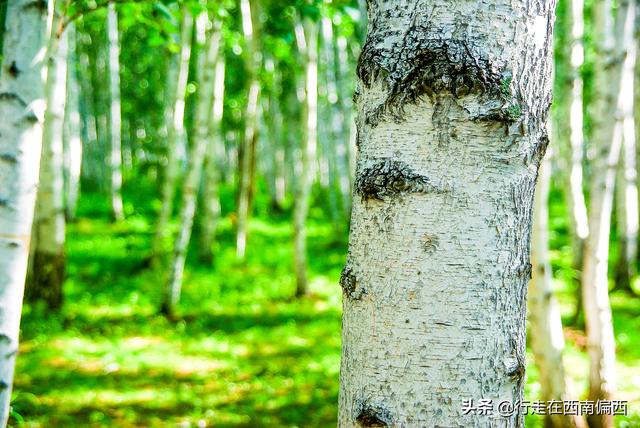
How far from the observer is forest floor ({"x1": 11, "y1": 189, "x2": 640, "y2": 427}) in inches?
208

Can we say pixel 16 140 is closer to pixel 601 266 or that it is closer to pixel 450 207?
pixel 450 207

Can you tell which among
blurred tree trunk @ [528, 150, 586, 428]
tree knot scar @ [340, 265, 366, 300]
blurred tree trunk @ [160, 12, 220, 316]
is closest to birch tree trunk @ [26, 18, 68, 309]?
blurred tree trunk @ [160, 12, 220, 316]

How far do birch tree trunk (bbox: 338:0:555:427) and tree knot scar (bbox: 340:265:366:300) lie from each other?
3cm

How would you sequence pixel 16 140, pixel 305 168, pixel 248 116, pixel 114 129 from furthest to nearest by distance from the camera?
pixel 114 129, pixel 248 116, pixel 305 168, pixel 16 140

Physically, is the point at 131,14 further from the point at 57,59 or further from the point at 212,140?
the point at 212,140

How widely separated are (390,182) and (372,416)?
427 mm

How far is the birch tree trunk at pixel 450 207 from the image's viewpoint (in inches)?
38.5

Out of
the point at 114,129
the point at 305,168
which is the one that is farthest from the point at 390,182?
the point at 114,129

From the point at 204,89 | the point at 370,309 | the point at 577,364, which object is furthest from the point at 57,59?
the point at 577,364

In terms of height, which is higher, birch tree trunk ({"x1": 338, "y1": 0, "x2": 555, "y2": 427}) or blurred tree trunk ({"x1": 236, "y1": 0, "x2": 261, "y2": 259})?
blurred tree trunk ({"x1": 236, "y1": 0, "x2": 261, "y2": 259})

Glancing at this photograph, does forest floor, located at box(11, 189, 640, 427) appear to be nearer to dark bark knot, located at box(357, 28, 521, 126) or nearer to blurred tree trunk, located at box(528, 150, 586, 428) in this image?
blurred tree trunk, located at box(528, 150, 586, 428)

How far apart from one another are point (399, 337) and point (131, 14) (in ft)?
12.0

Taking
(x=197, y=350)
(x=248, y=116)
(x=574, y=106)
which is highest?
(x=248, y=116)

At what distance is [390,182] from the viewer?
39.5 inches
